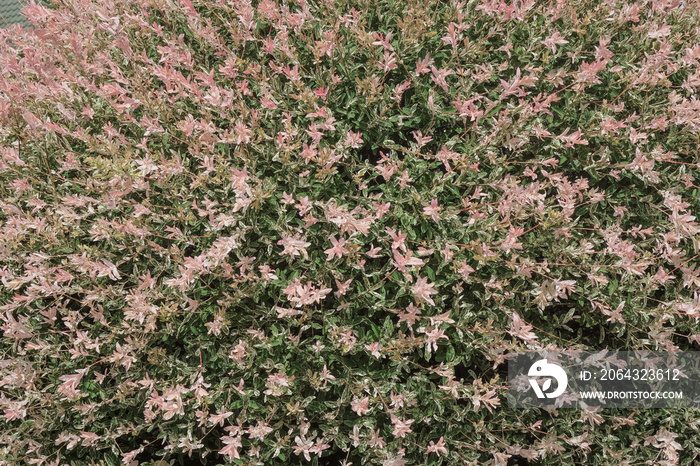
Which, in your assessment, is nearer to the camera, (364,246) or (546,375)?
(546,375)

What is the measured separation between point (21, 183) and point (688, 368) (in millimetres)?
3490

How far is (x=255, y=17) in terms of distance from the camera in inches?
109

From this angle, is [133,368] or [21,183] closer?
[133,368]

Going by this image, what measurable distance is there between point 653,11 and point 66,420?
3.79 metres

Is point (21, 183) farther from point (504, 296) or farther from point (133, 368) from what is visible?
point (504, 296)

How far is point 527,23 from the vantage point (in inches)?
104

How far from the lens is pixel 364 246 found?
238cm

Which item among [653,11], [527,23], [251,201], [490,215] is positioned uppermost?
[653,11]

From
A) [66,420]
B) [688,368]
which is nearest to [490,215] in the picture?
[688,368]

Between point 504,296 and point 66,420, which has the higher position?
Answer: point 504,296

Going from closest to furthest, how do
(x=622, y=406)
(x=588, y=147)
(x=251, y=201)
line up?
(x=251, y=201) < (x=622, y=406) < (x=588, y=147)

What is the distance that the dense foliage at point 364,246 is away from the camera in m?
2.20

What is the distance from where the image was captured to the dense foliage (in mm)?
2203

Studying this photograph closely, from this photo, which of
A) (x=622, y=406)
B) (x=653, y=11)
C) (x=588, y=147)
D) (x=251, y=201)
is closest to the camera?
(x=251, y=201)
